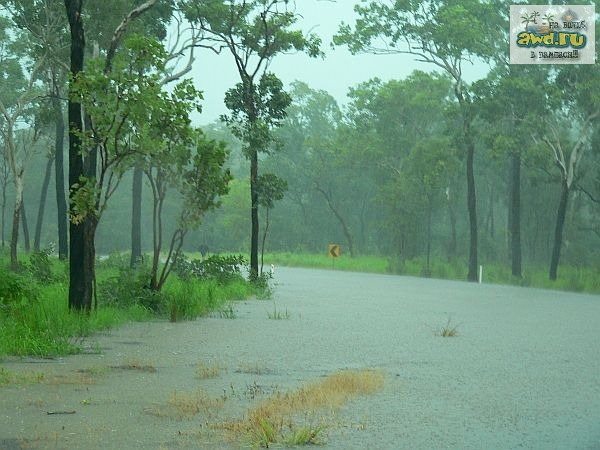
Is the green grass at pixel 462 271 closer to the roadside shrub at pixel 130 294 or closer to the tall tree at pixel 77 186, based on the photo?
the roadside shrub at pixel 130 294

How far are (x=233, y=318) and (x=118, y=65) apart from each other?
6143 millimetres

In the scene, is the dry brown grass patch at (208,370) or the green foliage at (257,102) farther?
the green foliage at (257,102)

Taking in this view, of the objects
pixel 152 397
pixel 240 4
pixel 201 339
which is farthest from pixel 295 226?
pixel 152 397

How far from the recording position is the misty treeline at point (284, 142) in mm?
21188

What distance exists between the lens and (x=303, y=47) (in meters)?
37.6

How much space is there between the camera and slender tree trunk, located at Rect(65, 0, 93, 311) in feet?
64.4

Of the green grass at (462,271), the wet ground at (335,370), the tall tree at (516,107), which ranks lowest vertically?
the wet ground at (335,370)

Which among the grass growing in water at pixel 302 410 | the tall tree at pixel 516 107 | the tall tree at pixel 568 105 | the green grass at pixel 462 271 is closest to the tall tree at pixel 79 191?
the grass growing in water at pixel 302 410

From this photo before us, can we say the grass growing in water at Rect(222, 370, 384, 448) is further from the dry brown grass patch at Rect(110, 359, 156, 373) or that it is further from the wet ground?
the dry brown grass patch at Rect(110, 359, 156, 373)

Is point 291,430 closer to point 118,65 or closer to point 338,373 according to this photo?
point 338,373

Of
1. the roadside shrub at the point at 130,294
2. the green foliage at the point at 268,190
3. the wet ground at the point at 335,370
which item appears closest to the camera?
the wet ground at the point at 335,370

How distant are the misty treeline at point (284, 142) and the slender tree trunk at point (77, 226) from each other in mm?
35

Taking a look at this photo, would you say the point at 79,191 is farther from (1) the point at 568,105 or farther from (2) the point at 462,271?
(2) the point at 462,271

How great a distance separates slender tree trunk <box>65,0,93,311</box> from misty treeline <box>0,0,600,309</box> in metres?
0.04
